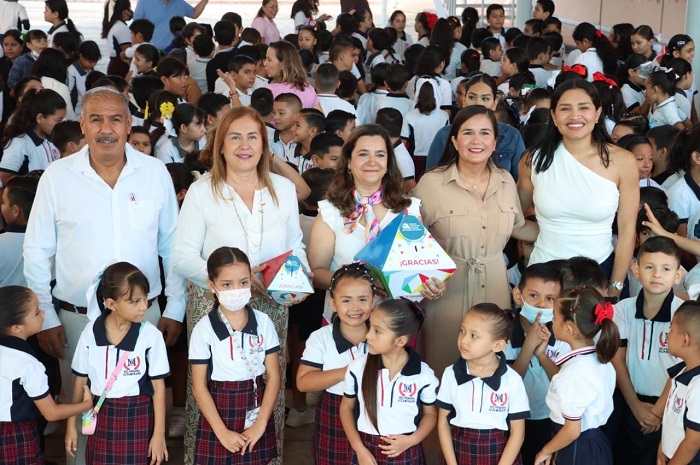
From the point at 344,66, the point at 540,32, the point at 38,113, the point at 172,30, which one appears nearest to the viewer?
the point at 38,113

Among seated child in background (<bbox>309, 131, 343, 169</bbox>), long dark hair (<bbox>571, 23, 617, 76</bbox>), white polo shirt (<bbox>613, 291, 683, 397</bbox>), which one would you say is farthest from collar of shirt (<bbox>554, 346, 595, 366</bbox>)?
long dark hair (<bbox>571, 23, 617, 76</bbox>)

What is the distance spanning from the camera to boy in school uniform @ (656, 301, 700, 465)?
128 inches

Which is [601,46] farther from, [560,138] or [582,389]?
[582,389]

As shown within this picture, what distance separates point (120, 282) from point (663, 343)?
2206 mm

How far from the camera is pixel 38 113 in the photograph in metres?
5.80

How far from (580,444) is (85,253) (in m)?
2.09

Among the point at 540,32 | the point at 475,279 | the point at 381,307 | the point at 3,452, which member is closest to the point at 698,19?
the point at 540,32

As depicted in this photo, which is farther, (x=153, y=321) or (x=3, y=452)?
(x=153, y=321)

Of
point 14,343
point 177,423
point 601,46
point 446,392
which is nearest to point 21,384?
point 14,343

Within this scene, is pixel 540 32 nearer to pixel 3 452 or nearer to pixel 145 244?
pixel 145 244

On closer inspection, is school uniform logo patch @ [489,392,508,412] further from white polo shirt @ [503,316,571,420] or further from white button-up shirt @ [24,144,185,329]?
white button-up shirt @ [24,144,185,329]

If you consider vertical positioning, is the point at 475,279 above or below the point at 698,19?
below

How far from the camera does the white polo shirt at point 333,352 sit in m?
3.57

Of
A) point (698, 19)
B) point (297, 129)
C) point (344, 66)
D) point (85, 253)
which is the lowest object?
point (85, 253)
